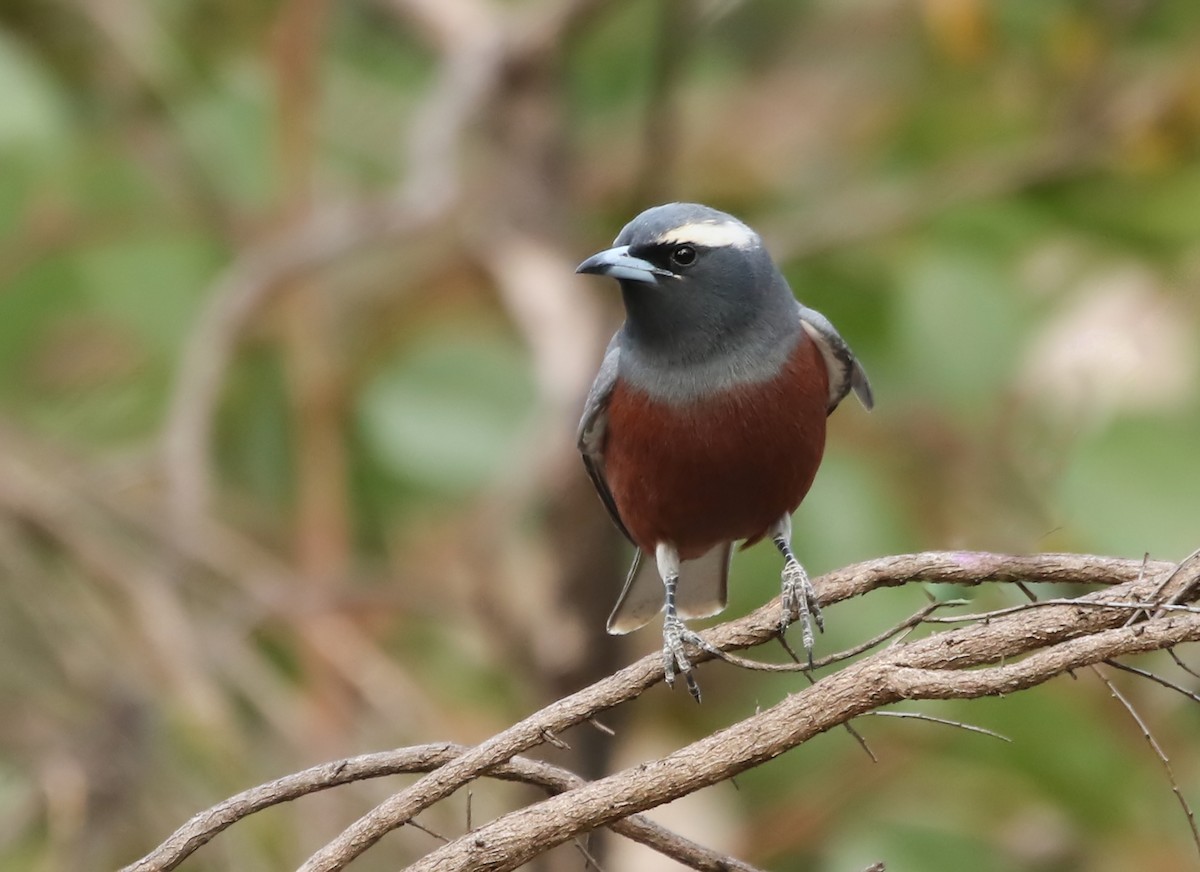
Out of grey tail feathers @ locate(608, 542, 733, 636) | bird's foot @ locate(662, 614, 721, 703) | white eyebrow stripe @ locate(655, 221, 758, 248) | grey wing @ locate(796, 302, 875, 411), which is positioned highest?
white eyebrow stripe @ locate(655, 221, 758, 248)

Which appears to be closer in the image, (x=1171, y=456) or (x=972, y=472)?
(x=1171, y=456)

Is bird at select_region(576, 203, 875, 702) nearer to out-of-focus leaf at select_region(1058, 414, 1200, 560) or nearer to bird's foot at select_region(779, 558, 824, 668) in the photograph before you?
bird's foot at select_region(779, 558, 824, 668)

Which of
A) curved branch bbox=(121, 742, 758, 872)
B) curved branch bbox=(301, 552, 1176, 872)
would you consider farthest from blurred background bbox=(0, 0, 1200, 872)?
curved branch bbox=(121, 742, 758, 872)

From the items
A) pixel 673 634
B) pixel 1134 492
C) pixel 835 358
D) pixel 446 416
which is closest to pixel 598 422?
pixel 835 358

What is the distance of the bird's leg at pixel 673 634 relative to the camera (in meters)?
2.13

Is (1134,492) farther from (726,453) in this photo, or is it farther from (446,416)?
(446,416)

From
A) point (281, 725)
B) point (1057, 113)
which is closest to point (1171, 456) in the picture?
point (1057, 113)

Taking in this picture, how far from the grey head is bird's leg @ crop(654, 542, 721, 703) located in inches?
15.4

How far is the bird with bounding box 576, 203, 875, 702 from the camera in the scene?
2.94m

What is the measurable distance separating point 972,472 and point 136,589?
8.57 ft

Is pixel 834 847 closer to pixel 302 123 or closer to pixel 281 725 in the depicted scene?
pixel 281 725

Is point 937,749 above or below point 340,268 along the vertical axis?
below

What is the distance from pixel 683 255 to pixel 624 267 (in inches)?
5.9

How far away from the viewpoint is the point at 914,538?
5188mm
